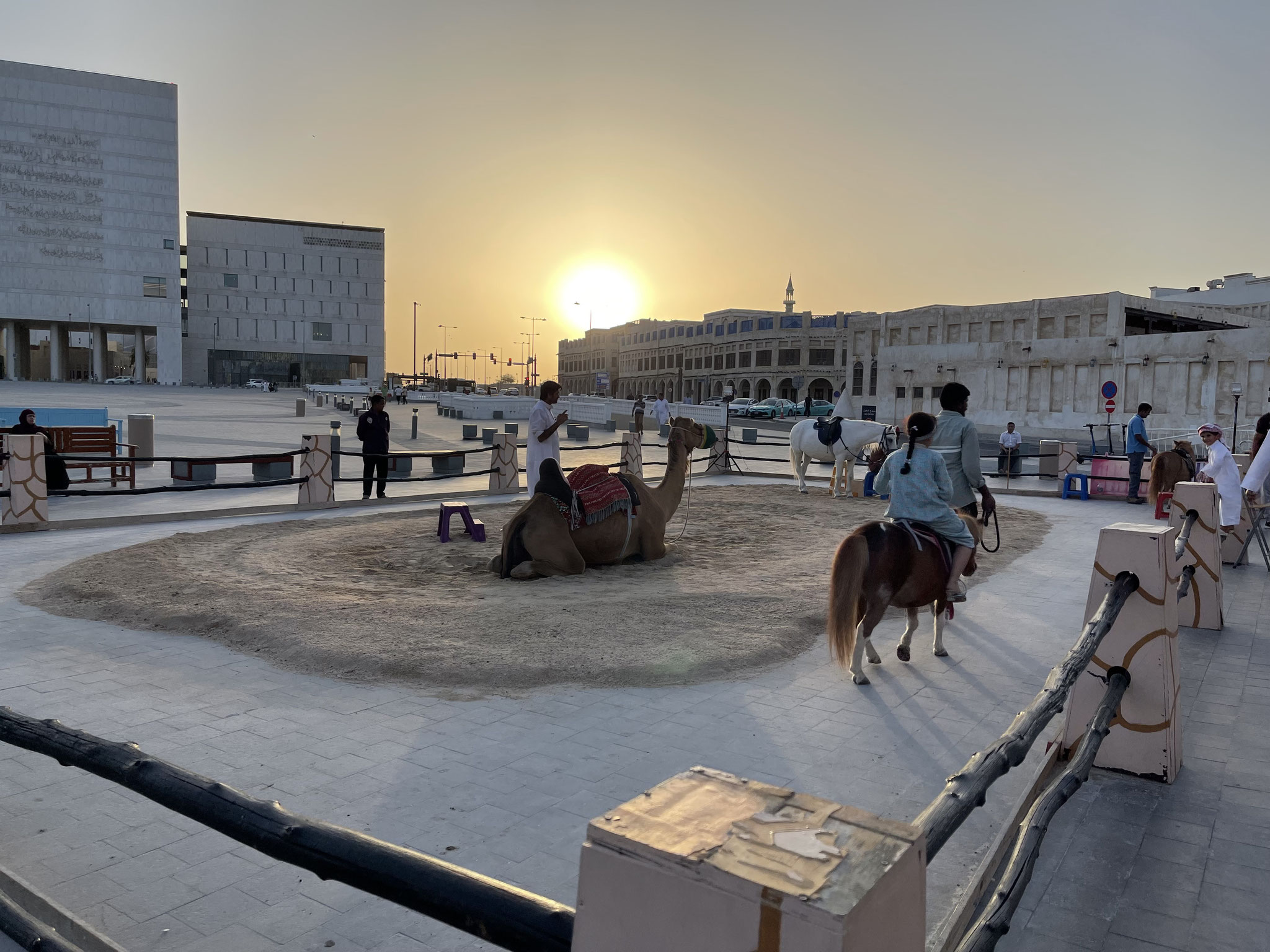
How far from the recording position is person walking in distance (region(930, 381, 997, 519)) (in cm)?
733

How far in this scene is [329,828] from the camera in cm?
192

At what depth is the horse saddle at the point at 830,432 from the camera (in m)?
17.7

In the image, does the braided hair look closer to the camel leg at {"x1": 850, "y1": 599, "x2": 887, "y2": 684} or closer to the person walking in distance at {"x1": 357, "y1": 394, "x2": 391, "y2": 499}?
the camel leg at {"x1": 850, "y1": 599, "x2": 887, "y2": 684}

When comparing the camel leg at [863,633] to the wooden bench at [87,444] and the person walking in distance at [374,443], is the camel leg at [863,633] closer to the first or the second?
the person walking in distance at [374,443]

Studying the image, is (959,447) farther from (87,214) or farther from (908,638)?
(87,214)

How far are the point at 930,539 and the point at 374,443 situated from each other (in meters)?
11.5

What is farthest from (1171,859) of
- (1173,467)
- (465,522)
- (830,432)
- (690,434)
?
(830,432)

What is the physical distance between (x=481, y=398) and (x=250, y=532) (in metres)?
37.4

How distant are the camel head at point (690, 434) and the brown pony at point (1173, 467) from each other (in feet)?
24.4

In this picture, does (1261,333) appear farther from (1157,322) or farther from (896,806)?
(896,806)

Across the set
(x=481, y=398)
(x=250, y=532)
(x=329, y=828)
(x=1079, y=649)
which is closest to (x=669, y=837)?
(x=329, y=828)

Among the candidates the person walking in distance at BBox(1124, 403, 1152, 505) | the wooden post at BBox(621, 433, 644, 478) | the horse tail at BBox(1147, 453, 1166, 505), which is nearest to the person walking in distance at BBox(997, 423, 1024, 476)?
the person walking in distance at BBox(1124, 403, 1152, 505)

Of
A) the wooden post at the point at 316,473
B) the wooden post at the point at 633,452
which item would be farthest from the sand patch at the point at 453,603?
the wooden post at the point at 633,452

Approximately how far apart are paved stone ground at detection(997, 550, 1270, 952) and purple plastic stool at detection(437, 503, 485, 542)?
8.37 metres
